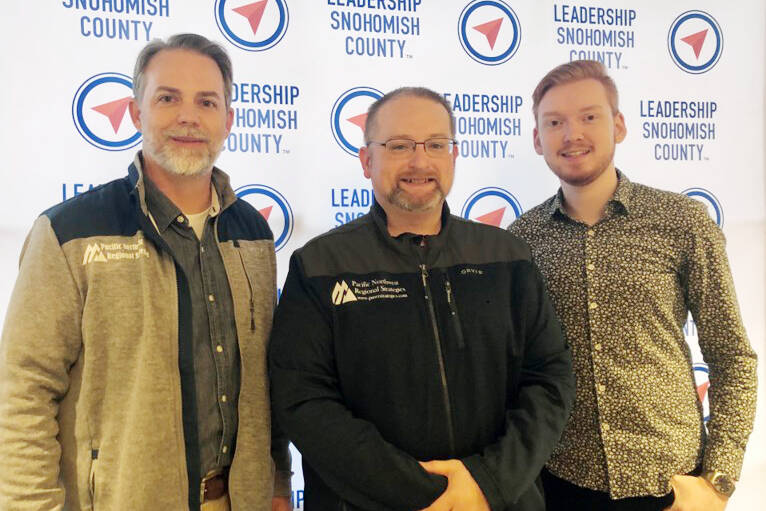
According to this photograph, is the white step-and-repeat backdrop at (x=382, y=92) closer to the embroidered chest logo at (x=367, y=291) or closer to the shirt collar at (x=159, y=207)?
the shirt collar at (x=159, y=207)

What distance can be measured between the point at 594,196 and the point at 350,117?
0.99m

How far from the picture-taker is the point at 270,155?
2.18 m

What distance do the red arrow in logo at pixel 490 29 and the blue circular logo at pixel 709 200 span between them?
1200mm

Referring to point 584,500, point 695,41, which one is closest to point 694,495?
point 584,500

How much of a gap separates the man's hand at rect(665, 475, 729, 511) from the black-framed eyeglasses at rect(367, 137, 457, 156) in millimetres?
1175

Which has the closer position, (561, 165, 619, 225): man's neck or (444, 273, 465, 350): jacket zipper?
(444, 273, 465, 350): jacket zipper

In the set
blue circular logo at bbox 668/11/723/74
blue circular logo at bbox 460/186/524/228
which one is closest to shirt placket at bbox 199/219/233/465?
blue circular logo at bbox 460/186/524/228

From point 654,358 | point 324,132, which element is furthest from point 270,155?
point 654,358

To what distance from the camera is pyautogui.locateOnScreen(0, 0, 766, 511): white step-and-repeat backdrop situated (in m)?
1.97

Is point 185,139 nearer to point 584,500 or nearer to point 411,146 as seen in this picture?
point 411,146

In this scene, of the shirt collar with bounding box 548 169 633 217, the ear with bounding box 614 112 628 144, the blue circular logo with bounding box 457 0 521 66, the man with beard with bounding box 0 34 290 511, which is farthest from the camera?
the blue circular logo with bounding box 457 0 521 66

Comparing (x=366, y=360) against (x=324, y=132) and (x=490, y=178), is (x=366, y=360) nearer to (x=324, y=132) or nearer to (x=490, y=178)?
(x=324, y=132)

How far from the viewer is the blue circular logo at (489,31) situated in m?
2.40

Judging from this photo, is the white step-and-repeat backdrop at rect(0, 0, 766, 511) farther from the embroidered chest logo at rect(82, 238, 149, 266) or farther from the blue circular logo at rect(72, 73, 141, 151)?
the embroidered chest logo at rect(82, 238, 149, 266)
